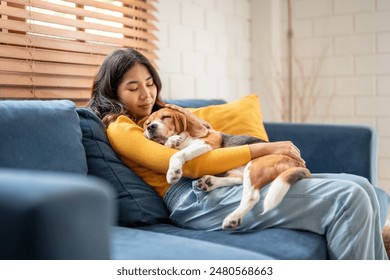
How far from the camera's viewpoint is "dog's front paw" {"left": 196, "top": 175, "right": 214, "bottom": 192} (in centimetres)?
167

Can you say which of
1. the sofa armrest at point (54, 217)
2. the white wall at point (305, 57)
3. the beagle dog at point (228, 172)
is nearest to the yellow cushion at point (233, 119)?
the beagle dog at point (228, 172)

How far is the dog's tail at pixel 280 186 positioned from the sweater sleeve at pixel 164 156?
0.15m

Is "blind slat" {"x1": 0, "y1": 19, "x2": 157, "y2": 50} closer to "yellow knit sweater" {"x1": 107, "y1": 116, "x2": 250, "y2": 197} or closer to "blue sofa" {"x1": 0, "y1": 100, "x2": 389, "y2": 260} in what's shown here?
"blue sofa" {"x1": 0, "y1": 100, "x2": 389, "y2": 260}

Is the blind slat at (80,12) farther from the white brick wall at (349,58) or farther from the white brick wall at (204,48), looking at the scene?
the white brick wall at (349,58)

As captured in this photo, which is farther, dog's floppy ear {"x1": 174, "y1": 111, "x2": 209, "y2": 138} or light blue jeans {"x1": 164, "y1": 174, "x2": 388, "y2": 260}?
dog's floppy ear {"x1": 174, "y1": 111, "x2": 209, "y2": 138}

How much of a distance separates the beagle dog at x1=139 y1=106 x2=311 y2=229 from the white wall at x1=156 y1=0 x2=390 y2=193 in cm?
129

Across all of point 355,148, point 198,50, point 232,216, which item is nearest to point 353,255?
point 232,216

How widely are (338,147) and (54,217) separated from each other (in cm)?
174

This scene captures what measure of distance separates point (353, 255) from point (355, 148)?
85 centimetres

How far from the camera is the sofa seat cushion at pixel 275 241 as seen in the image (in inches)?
57.3

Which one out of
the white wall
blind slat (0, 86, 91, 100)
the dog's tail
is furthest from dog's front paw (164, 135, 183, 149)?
the white wall

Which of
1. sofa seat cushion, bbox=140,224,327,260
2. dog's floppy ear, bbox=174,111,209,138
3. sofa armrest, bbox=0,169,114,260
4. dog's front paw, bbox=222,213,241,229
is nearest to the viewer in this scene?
sofa armrest, bbox=0,169,114,260

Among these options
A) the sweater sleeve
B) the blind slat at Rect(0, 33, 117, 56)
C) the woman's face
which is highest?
the blind slat at Rect(0, 33, 117, 56)

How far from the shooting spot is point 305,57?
3.69 meters
